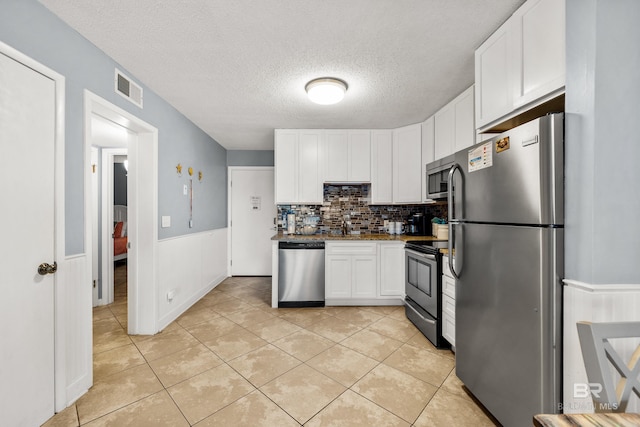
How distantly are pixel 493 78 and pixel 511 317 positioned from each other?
1558mm

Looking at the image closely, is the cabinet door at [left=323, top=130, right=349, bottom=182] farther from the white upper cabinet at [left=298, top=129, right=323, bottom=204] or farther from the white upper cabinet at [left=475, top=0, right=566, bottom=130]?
the white upper cabinet at [left=475, top=0, right=566, bottom=130]

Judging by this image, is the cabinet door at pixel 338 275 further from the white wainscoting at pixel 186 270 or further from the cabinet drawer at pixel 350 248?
the white wainscoting at pixel 186 270

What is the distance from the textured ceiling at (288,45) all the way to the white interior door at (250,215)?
197cm

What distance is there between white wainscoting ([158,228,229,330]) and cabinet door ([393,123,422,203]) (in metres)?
2.92

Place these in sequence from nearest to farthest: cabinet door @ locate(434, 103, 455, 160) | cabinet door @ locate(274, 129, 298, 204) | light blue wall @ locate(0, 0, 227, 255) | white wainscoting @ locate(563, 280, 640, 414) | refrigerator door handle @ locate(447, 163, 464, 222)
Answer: white wainscoting @ locate(563, 280, 640, 414) < light blue wall @ locate(0, 0, 227, 255) < refrigerator door handle @ locate(447, 163, 464, 222) < cabinet door @ locate(434, 103, 455, 160) < cabinet door @ locate(274, 129, 298, 204)

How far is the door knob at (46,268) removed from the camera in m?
1.48

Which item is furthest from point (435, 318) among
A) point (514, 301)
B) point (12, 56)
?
point (12, 56)

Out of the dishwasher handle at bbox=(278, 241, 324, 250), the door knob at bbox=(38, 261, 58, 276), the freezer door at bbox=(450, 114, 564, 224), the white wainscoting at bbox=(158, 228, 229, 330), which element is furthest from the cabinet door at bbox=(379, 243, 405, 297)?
the door knob at bbox=(38, 261, 58, 276)

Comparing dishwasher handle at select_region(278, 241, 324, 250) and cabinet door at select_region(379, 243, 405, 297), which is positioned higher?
dishwasher handle at select_region(278, 241, 324, 250)

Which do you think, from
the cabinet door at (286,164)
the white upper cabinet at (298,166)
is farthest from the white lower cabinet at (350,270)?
the cabinet door at (286,164)

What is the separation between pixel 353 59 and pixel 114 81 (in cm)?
197

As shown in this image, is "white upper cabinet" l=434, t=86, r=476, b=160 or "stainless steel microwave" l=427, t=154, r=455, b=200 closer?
"white upper cabinet" l=434, t=86, r=476, b=160

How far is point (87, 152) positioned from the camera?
5.95 ft

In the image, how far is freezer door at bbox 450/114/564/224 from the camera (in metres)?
1.19
